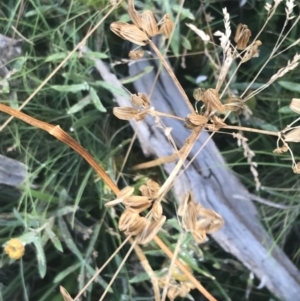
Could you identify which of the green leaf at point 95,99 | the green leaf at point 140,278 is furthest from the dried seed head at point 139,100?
the green leaf at point 140,278

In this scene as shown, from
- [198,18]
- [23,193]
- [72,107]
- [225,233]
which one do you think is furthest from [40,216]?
[198,18]

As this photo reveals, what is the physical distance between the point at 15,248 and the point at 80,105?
23 cm

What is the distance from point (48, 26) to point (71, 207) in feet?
0.90

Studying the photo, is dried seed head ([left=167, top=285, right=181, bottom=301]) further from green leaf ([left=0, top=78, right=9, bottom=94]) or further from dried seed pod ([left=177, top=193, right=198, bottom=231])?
green leaf ([left=0, top=78, right=9, bottom=94])

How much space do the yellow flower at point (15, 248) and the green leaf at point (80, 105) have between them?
0.65ft

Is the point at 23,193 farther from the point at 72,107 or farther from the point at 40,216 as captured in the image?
the point at 72,107

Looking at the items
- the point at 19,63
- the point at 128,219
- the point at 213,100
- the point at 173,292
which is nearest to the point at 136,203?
the point at 128,219

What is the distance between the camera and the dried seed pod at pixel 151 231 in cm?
52

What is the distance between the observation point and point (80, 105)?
79 centimetres

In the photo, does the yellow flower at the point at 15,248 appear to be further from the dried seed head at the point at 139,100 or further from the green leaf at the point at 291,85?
the green leaf at the point at 291,85

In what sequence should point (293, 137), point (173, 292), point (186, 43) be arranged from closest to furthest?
point (293, 137), point (173, 292), point (186, 43)

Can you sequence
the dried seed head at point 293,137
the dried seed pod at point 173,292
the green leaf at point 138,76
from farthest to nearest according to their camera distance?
the green leaf at point 138,76 → the dried seed pod at point 173,292 → the dried seed head at point 293,137

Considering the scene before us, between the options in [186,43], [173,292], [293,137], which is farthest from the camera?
[186,43]

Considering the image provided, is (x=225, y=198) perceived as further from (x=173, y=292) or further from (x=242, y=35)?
(x=242, y=35)
